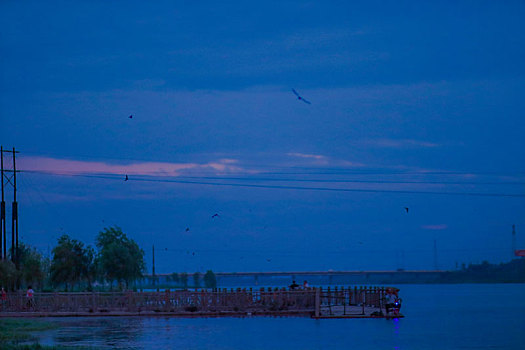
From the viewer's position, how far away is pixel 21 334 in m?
36.5

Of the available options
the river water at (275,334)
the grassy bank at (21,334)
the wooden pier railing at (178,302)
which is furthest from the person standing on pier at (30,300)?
the grassy bank at (21,334)

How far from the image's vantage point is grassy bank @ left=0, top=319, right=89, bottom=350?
95.6 feet

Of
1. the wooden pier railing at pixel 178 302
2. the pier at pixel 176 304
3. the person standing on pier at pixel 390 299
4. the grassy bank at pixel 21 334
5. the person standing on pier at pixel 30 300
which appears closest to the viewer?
the grassy bank at pixel 21 334

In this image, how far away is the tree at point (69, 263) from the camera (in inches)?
2916

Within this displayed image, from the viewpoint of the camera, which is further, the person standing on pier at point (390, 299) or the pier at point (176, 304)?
the pier at point (176, 304)

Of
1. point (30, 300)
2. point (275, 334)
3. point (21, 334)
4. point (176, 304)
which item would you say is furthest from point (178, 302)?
point (21, 334)

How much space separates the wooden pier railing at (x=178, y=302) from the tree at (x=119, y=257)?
22182 millimetres

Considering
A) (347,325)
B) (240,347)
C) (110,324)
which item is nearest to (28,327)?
(110,324)

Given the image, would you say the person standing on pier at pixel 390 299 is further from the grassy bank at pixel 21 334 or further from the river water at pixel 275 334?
the grassy bank at pixel 21 334

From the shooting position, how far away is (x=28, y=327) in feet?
136

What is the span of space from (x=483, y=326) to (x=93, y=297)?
27383 millimetres

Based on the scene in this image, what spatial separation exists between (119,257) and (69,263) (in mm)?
5015

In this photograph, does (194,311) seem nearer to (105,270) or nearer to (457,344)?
(457,344)

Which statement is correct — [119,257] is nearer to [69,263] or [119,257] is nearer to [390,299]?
[69,263]
